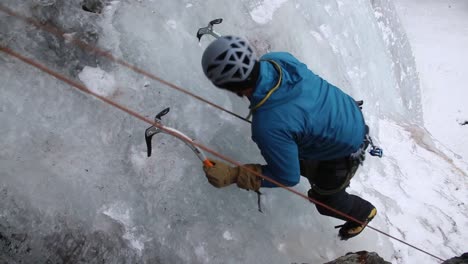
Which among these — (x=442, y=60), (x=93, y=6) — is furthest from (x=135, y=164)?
(x=442, y=60)

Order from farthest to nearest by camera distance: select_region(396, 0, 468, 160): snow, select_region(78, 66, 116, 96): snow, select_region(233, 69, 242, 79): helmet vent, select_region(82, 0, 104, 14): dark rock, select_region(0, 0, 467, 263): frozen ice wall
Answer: select_region(396, 0, 468, 160): snow, select_region(82, 0, 104, 14): dark rock, select_region(78, 66, 116, 96): snow, select_region(0, 0, 467, 263): frozen ice wall, select_region(233, 69, 242, 79): helmet vent

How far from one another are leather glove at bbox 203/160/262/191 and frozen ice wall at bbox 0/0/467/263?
501mm

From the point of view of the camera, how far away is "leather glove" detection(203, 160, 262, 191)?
2809 millimetres

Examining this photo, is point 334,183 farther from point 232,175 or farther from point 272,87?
point 272,87

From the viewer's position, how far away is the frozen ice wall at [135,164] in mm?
2756

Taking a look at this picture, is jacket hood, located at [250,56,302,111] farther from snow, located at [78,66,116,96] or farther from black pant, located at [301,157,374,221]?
snow, located at [78,66,116,96]

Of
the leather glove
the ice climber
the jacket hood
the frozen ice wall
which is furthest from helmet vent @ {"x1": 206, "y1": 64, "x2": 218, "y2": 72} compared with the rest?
the frozen ice wall

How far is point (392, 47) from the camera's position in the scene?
9484 millimetres

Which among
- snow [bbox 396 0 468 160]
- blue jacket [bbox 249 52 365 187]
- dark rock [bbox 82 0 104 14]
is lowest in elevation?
snow [bbox 396 0 468 160]

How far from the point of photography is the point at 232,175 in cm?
288

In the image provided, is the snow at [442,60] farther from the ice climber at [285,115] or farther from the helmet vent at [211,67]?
the helmet vent at [211,67]

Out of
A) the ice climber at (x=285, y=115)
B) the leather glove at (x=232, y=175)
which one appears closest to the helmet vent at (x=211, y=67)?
the ice climber at (x=285, y=115)

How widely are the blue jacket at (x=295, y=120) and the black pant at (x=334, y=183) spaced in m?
0.23

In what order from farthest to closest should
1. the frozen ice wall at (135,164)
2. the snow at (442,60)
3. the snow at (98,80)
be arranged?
the snow at (442,60), the snow at (98,80), the frozen ice wall at (135,164)
